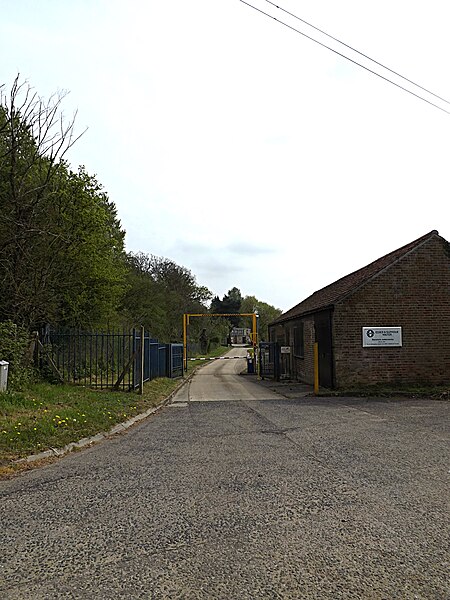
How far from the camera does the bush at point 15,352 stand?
12602 mm

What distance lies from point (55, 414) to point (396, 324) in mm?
12288

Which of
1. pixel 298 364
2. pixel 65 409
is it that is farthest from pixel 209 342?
pixel 65 409

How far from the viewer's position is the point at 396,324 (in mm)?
18250

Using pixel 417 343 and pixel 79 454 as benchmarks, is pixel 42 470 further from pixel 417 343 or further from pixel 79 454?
pixel 417 343

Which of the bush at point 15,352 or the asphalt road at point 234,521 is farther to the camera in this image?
the bush at point 15,352

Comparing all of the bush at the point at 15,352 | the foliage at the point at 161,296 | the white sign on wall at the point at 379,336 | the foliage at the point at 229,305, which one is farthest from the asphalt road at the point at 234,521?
the foliage at the point at 229,305

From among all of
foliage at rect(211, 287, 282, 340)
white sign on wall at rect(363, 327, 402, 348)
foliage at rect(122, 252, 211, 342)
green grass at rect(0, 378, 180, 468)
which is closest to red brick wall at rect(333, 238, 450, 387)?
white sign on wall at rect(363, 327, 402, 348)

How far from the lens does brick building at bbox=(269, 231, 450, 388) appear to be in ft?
58.5

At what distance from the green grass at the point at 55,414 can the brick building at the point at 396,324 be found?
660 cm

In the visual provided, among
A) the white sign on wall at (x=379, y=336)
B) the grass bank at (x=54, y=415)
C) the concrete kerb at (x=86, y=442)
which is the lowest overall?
the concrete kerb at (x=86, y=442)

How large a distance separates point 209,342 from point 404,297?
2039 inches

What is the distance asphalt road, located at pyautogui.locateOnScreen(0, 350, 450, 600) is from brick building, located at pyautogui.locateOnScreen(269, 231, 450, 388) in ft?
28.5

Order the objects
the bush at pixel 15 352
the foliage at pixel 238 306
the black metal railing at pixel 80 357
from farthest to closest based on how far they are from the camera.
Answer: the foliage at pixel 238 306, the black metal railing at pixel 80 357, the bush at pixel 15 352

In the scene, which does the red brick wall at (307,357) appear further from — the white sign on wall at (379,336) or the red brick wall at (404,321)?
the white sign on wall at (379,336)
